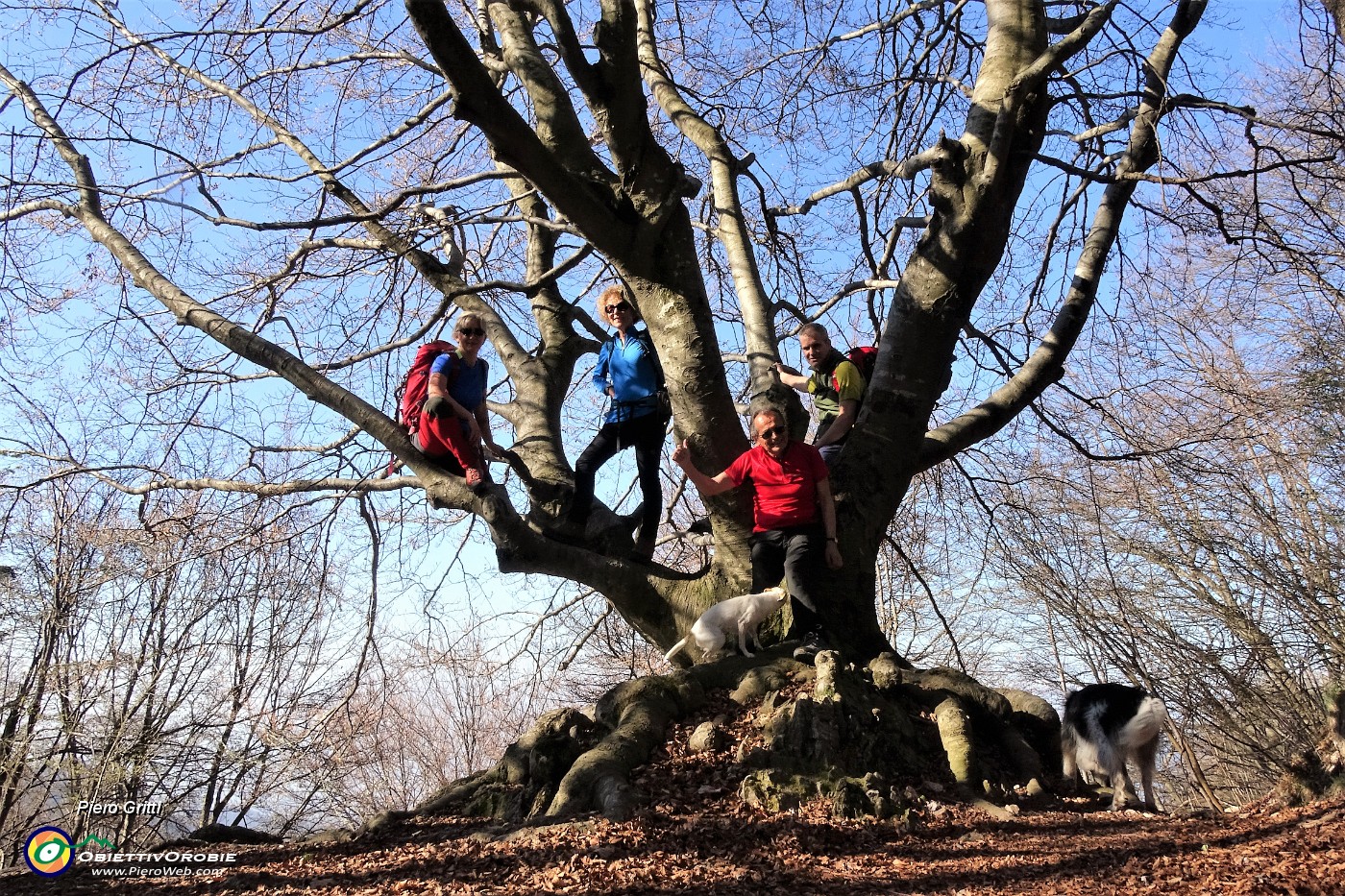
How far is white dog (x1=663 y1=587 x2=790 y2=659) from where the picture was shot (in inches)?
219

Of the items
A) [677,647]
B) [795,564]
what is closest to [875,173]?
[795,564]

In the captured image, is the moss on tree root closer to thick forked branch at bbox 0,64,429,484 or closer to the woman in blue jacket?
the woman in blue jacket

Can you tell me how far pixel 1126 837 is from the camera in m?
3.86

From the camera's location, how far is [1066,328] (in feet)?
20.4

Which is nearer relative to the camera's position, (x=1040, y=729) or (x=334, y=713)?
(x=1040, y=729)

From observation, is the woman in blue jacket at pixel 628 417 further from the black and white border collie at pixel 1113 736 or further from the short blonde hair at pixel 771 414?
the black and white border collie at pixel 1113 736

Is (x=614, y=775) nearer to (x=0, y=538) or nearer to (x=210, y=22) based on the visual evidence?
(x=210, y=22)

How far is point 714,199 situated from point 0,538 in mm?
7403

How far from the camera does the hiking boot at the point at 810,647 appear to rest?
5301mm

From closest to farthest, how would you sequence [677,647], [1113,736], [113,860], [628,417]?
[113,860], [1113,736], [677,647], [628,417]

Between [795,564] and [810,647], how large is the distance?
1.61 ft

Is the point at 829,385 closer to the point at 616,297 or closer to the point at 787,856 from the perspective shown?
the point at 616,297

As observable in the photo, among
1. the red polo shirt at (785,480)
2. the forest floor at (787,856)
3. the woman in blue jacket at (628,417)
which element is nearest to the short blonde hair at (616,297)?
the woman in blue jacket at (628,417)

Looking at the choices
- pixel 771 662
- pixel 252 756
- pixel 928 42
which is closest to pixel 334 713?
pixel 252 756
